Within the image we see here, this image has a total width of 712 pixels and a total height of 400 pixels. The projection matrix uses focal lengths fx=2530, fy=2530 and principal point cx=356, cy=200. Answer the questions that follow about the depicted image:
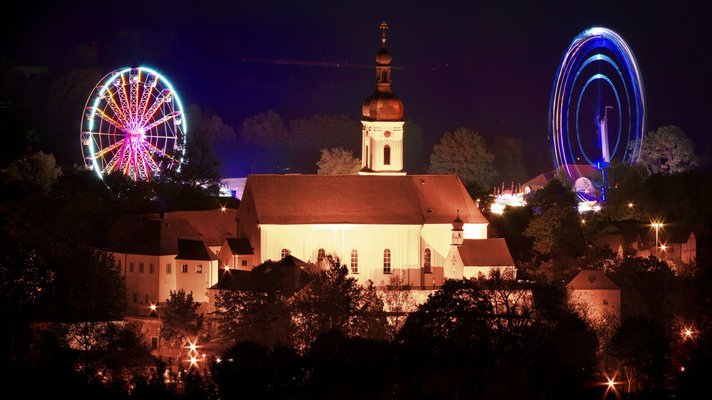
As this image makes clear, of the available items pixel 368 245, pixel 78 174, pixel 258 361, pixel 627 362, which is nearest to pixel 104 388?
pixel 258 361

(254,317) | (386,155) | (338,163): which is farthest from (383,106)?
(338,163)

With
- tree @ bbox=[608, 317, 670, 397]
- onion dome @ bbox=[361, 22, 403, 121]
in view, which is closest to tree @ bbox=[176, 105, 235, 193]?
onion dome @ bbox=[361, 22, 403, 121]

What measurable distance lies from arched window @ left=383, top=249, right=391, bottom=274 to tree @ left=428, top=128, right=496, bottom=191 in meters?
45.3

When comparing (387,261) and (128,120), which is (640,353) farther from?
(128,120)

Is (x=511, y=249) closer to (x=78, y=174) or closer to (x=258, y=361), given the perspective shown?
(x=78, y=174)

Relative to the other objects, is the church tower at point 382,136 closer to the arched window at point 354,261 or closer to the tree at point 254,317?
the arched window at point 354,261

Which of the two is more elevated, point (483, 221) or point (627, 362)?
point (483, 221)

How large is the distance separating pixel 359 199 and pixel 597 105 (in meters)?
27.7

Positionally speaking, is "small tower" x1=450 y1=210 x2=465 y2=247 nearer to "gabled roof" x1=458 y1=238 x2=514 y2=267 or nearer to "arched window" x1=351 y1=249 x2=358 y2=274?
"gabled roof" x1=458 y1=238 x2=514 y2=267

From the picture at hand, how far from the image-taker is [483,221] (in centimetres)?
11825

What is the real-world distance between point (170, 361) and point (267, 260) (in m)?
13.4

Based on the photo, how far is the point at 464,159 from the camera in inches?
6422

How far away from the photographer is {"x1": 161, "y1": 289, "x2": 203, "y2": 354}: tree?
341 feet

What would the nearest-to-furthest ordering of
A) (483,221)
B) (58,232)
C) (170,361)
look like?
(170,361)
(58,232)
(483,221)
